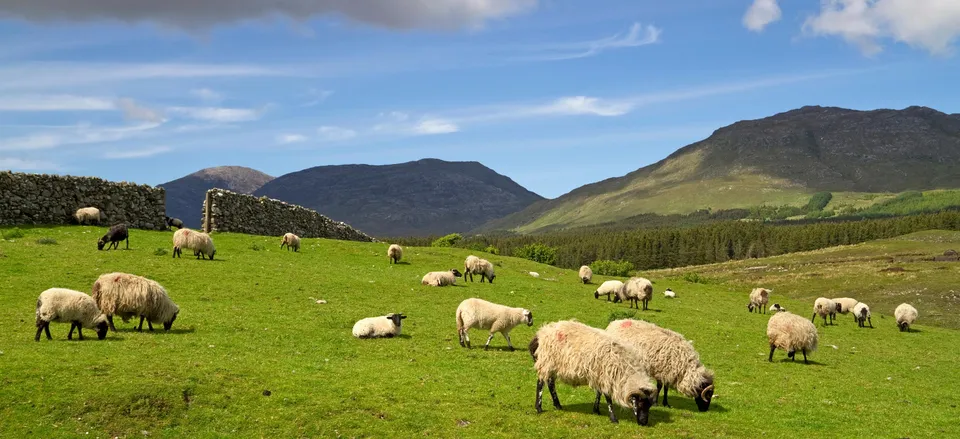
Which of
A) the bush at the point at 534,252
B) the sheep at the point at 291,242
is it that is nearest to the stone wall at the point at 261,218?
the sheep at the point at 291,242

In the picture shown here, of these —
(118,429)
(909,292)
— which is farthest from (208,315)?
(909,292)

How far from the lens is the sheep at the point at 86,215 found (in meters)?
43.2

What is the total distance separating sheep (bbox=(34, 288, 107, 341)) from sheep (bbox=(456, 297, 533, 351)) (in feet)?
35.1

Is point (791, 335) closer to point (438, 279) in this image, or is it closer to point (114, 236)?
point (438, 279)

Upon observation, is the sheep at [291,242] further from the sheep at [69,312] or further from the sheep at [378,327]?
the sheep at [69,312]

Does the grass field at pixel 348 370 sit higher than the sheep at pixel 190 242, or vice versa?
the sheep at pixel 190 242

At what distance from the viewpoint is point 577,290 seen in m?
43.1

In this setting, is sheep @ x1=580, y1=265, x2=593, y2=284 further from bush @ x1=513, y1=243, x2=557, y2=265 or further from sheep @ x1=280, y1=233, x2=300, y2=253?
bush @ x1=513, y1=243, x2=557, y2=265

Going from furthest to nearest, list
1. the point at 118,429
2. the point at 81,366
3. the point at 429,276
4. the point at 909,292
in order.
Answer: the point at 909,292 < the point at 429,276 < the point at 81,366 < the point at 118,429

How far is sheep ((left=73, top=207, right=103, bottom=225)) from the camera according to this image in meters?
43.2

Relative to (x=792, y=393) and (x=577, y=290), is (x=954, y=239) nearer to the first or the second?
(x=577, y=290)

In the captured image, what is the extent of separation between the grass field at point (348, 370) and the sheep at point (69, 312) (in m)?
0.49

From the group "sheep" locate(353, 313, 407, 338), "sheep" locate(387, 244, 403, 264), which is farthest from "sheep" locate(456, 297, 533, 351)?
"sheep" locate(387, 244, 403, 264)

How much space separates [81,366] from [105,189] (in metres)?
33.8
